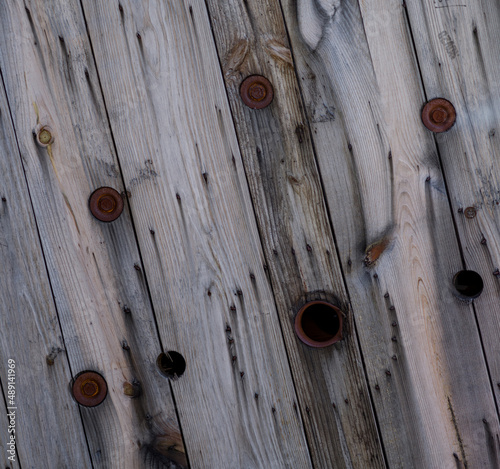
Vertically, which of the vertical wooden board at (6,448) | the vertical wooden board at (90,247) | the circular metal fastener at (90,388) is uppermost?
the vertical wooden board at (90,247)

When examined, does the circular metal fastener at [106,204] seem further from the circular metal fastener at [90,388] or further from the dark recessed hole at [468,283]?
the dark recessed hole at [468,283]

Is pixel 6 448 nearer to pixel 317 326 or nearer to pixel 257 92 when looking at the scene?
pixel 317 326

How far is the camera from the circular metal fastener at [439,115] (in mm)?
1195

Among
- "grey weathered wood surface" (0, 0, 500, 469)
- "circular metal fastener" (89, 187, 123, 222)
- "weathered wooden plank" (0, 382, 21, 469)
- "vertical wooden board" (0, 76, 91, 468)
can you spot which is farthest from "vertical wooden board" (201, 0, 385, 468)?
"weathered wooden plank" (0, 382, 21, 469)

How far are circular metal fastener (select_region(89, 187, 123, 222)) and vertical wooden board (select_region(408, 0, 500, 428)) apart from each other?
0.90 meters

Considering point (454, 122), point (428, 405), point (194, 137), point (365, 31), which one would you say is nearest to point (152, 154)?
point (194, 137)

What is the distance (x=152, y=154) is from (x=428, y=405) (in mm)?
1032

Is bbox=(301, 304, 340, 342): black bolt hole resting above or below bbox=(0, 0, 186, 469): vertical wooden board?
below

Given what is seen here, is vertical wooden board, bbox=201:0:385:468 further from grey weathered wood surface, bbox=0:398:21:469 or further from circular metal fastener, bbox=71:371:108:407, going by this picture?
grey weathered wood surface, bbox=0:398:21:469

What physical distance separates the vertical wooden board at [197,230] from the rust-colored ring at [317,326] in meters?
0.07

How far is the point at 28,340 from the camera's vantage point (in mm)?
1265

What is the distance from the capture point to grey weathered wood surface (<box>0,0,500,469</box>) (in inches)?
47.7

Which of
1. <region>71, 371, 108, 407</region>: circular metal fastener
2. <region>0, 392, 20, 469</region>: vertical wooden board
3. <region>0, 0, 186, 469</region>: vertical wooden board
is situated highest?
<region>0, 0, 186, 469</region>: vertical wooden board

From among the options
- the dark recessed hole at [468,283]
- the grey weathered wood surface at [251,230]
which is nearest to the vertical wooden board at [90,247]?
the grey weathered wood surface at [251,230]
